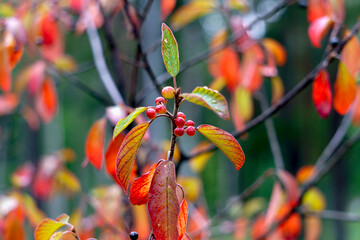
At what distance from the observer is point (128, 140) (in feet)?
1.13

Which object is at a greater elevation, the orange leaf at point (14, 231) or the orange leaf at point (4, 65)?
the orange leaf at point (4, 65)

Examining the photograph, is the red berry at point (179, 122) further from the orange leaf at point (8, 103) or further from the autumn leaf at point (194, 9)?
the orange leaf at point (8, 103)

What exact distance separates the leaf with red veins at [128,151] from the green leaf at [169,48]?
0.21 feet

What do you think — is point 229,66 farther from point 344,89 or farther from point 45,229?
point 45,229

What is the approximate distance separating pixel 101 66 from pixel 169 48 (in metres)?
0.61

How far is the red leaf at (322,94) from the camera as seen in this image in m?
0.53

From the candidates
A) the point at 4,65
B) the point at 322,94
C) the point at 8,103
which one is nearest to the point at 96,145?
the point at 4,65

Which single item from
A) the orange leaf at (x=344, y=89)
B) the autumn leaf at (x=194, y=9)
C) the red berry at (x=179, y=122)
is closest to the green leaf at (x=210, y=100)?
the red berry at (x=179, y=122)

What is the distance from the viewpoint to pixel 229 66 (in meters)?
1.04

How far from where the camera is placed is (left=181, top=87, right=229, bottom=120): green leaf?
1.09 ft

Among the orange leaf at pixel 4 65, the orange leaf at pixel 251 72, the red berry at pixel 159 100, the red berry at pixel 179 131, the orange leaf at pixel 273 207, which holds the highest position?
the orange leaf at pixel 4 65

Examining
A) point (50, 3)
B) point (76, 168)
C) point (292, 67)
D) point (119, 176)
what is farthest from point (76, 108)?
point (119, 176)

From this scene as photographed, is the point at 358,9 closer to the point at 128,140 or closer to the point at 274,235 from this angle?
the point at 274,235

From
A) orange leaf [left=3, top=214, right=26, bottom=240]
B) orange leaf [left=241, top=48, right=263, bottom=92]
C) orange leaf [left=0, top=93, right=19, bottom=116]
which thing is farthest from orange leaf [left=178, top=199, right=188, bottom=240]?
orange leaf [left=0, top=93, right=19, bottom=116]
